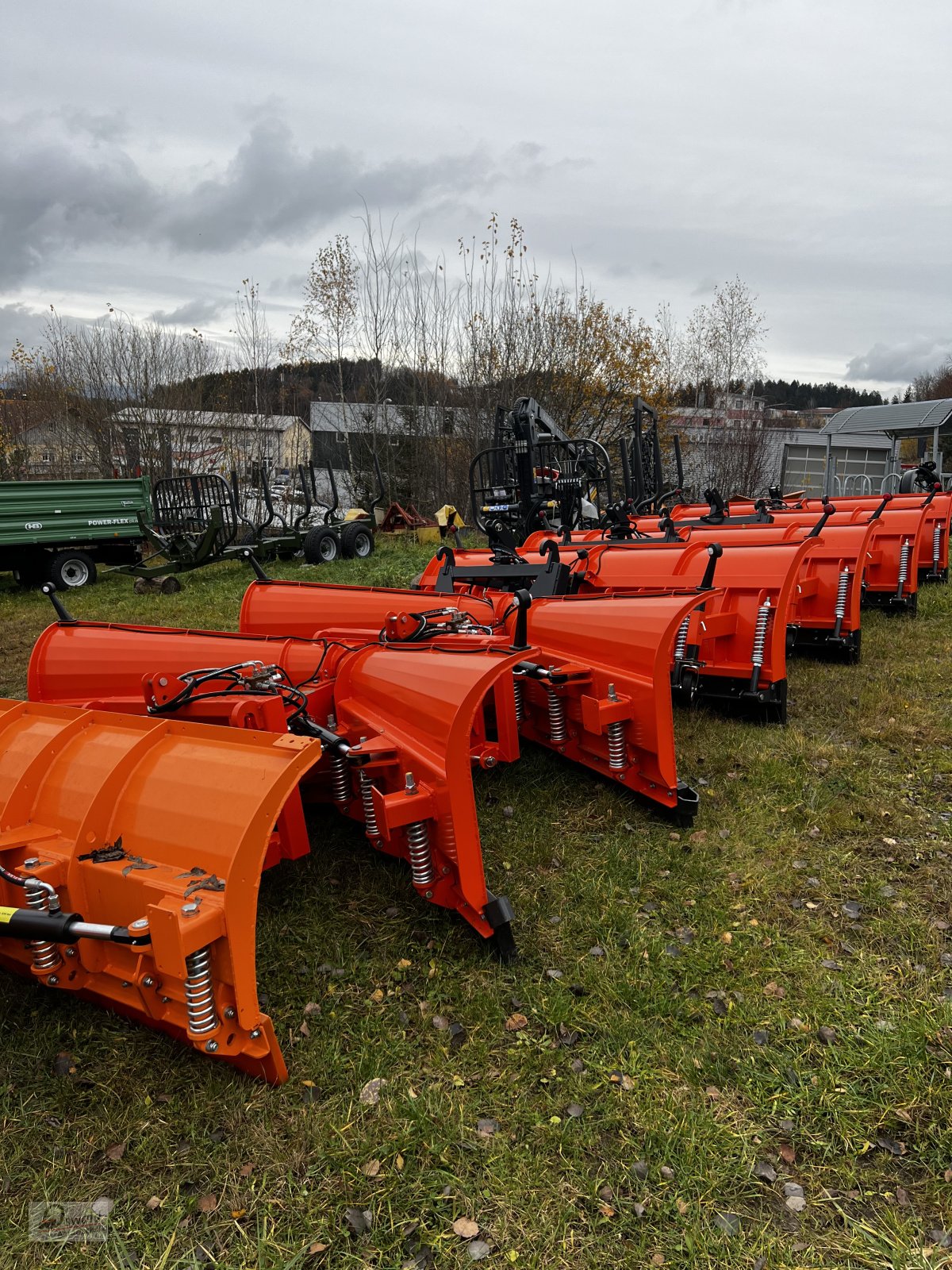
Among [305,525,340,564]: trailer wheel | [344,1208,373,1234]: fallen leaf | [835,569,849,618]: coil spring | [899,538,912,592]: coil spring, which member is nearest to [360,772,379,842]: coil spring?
[344,1208,373,1234]: fallen leaf

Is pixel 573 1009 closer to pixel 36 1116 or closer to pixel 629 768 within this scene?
pixel 629 768

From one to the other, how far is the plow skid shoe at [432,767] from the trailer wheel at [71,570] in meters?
11.5

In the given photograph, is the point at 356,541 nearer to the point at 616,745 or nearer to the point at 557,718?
the point at 557,718

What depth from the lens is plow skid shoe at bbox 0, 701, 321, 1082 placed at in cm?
227

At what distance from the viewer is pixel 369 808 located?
129 inches

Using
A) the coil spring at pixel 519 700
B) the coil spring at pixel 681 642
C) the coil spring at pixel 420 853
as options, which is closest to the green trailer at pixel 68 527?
the coil spring at pixel 519 700

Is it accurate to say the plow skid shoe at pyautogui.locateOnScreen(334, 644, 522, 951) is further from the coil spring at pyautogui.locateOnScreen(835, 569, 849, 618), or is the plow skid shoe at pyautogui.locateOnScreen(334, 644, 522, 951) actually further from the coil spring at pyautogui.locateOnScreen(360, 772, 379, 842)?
the coil spring at pyautogui.locateOnScreen(835, 569, 849, 618)

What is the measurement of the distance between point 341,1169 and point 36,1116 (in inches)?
41.1

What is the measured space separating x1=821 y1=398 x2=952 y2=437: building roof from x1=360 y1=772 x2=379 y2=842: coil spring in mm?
22813

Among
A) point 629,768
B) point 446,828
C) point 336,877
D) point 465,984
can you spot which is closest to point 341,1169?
point 465,984

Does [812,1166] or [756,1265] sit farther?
[812,1166]

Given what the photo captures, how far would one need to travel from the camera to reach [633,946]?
3.29 meters

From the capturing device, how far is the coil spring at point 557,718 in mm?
4379

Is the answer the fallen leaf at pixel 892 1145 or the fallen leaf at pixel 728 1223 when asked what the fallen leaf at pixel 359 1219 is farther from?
the fallen leaf at pixel 892 1145
